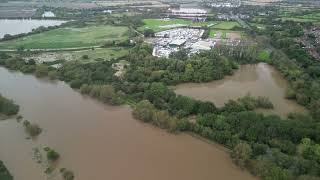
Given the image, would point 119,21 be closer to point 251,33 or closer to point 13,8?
point 251,33

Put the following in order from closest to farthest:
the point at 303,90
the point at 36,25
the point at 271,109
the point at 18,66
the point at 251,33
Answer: the point at 271,109 < the point at 303,90 < the point at 18,66 < the point at 251,33 < the point at 36,25

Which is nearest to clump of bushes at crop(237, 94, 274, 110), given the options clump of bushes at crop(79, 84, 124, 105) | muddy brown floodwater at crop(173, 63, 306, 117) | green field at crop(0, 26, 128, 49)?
muddy brown floodwater at crop(173, 63, 306, 117)

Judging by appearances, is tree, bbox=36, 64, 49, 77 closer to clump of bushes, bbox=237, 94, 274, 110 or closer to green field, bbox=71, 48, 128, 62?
green field, bbox=71, 48, 128, 62

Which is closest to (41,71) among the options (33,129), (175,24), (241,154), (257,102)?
(33,129)

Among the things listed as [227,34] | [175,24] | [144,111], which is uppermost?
[175,24]

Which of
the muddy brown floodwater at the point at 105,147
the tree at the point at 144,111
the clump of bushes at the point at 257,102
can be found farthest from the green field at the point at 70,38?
the clump of bushes at the point at 257,102

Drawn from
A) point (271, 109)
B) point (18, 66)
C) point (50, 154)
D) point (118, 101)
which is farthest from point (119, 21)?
point (50, 154)

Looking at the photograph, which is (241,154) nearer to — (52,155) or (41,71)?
(52,155)

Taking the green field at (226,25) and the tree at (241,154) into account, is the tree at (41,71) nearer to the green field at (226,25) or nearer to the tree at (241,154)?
the tree at (241,154)
